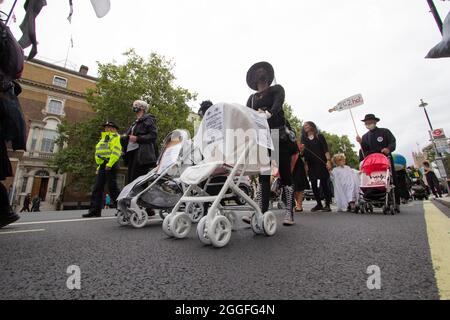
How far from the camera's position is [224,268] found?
1.35m

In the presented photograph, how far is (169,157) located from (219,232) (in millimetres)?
1784

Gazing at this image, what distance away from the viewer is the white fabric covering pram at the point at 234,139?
2.22 meters

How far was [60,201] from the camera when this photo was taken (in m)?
24.8

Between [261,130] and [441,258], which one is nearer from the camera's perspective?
[441,258]

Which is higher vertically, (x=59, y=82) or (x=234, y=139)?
(x=59, y=82)

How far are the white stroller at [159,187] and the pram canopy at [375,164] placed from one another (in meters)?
3.65

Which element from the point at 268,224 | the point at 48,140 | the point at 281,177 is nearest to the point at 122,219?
the point at 268,224

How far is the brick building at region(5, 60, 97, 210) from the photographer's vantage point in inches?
958

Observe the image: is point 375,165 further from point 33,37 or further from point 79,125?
point 79,125

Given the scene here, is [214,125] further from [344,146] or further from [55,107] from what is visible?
[344,146]

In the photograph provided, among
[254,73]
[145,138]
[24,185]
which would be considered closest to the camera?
Result: [254,73]

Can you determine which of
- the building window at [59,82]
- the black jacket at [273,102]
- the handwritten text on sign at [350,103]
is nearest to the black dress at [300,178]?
the black jacket at [273,102]
